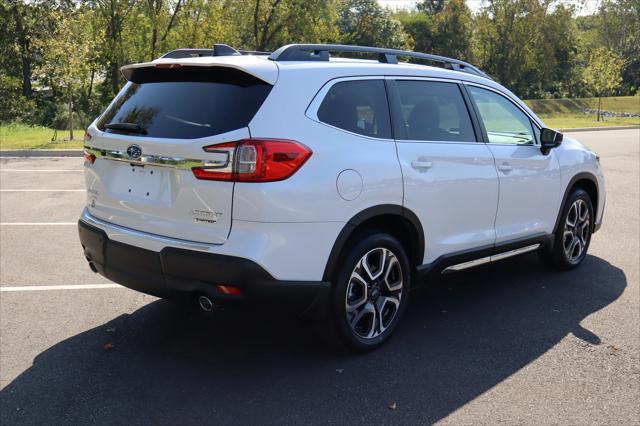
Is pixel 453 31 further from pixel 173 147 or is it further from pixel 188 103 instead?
pixel 173 147

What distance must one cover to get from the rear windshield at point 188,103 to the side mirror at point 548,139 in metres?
2.82

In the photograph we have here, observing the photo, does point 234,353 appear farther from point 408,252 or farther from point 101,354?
point 408,252

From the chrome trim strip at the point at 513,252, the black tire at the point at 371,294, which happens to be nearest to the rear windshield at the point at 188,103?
the black tire at the point at 371,294

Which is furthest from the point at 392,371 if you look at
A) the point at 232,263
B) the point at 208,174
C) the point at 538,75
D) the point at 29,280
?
the point at 538,75

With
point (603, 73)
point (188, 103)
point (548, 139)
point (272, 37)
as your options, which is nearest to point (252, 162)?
point (188, 103)

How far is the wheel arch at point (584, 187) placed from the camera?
18.7ft

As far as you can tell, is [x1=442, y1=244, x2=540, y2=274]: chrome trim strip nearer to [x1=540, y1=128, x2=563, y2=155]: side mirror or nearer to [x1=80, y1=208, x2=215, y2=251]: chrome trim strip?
[x1=540, y1=128, x2=563, y2=155]: side mirror

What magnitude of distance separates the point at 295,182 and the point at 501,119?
2.48m

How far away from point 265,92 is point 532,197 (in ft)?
8.97

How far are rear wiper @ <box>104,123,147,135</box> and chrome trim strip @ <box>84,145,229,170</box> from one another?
15 cm

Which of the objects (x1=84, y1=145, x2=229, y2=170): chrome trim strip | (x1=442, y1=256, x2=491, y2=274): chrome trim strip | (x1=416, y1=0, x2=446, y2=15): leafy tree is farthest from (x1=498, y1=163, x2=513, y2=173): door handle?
(x1=416, y1=0, x2=446, y2=15): leafy tree

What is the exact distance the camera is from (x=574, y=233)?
19.6 ft

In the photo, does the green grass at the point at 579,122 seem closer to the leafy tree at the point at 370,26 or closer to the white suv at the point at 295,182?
the leafy tree at the point at 370,26

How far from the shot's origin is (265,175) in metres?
3.38
